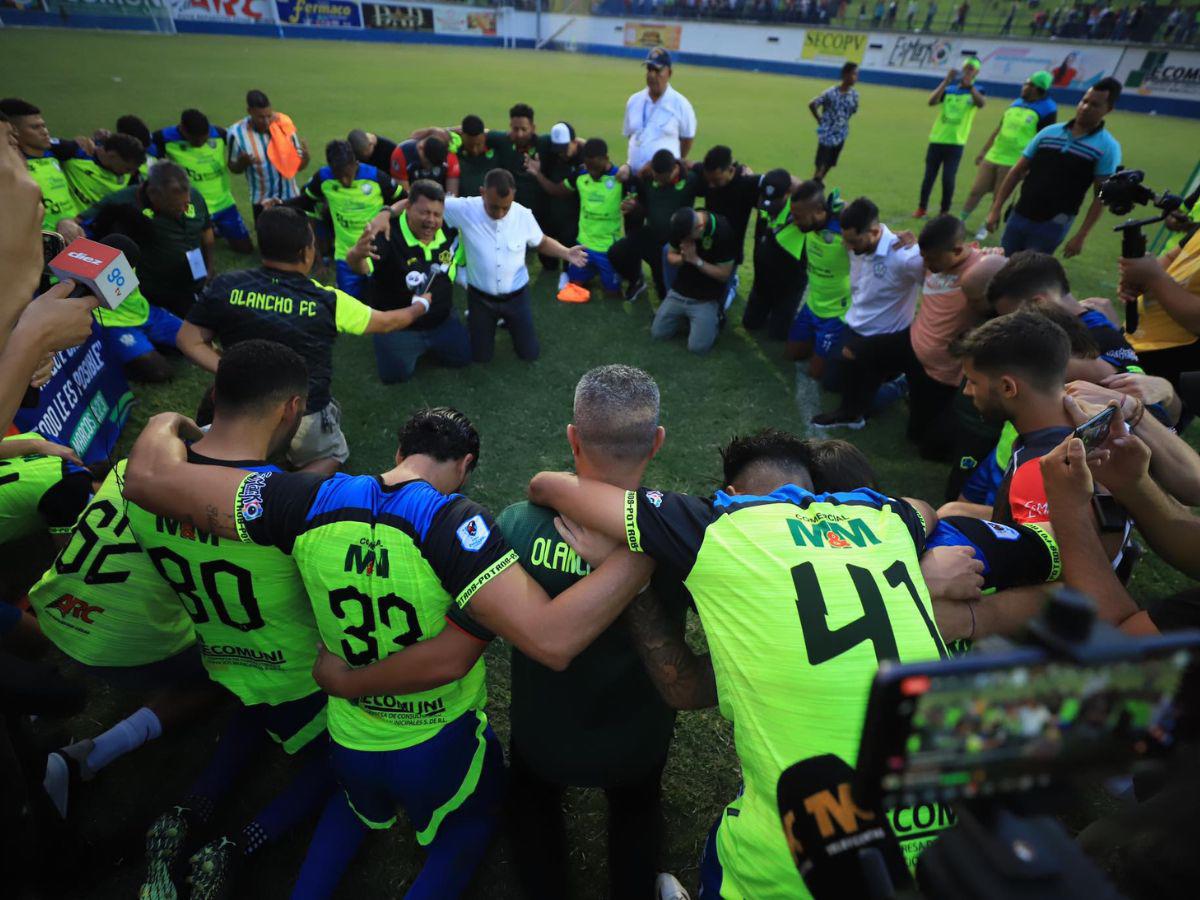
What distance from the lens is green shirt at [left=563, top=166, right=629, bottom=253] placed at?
28.3 ft

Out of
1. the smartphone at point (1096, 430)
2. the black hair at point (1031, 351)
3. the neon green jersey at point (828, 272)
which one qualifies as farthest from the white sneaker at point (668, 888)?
the neon green jersey at point (828, 272)

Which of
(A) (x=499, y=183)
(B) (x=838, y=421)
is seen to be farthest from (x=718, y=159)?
(B) (x=838, y=421)

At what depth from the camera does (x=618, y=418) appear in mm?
2281

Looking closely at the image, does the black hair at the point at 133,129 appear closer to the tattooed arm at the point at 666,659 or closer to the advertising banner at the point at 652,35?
the tattooed arm at the point at 666,659

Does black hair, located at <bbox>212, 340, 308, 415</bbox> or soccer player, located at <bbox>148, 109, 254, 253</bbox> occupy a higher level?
black hair, located at <bbox>212, 340, 308, 415</bbox>

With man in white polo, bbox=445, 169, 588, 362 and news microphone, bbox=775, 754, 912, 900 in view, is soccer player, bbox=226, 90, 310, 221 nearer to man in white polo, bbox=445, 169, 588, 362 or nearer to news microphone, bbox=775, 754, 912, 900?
man in white polo, bbox=445, 169, 588, 362

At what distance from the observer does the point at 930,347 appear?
546 cm

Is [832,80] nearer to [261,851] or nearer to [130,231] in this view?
[130,231]

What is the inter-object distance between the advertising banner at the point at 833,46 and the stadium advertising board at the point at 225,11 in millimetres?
30473

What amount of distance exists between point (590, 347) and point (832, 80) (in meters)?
36.5

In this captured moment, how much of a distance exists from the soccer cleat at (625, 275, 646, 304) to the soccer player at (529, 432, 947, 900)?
22.7 ft

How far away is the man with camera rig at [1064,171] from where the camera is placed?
22.8ft

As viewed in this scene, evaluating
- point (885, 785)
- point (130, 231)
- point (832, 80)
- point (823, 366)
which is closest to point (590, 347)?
point (823, 366)

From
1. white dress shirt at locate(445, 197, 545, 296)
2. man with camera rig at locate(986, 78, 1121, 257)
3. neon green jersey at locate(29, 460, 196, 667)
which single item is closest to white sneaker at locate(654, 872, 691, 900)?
neon green jersey at locate(29, 460, 196, 667)
